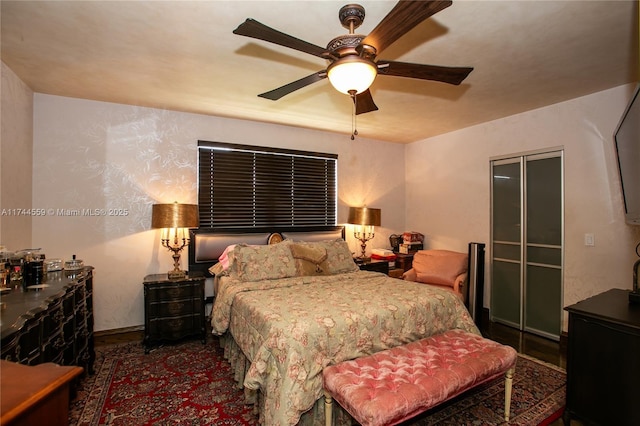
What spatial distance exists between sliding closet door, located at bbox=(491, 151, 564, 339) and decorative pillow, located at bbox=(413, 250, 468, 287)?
0.68 meters

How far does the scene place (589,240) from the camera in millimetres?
3285

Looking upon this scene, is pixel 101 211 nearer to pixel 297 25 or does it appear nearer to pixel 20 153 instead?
pixel 20 153

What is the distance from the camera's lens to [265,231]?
4.20 meters

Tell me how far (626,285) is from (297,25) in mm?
3705

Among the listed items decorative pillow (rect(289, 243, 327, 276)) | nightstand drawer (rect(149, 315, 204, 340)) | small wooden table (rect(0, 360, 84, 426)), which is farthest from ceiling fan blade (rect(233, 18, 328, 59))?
nightstand drawer (rect(149, 315, 204, 340))

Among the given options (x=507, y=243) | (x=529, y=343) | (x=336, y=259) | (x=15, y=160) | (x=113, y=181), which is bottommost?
(x=529, y=343)

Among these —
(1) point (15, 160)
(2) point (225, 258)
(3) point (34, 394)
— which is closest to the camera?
(3) point (34, 394)

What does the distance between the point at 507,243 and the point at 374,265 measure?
1.71 metres

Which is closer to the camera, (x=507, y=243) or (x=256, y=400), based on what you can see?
(x=256, y=400)

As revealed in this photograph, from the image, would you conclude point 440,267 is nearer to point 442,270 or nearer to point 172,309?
point 442,270

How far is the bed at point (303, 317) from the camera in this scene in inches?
75.4

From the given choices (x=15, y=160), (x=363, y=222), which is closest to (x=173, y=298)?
(x=15, y=160)

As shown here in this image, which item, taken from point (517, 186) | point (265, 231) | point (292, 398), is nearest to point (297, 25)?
point (292, 398)

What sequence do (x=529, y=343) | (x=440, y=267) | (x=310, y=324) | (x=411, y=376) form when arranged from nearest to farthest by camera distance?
(x=411, y=376) → (x=310, y=324) → (x=529, y=343) → (x=440, y=267)
